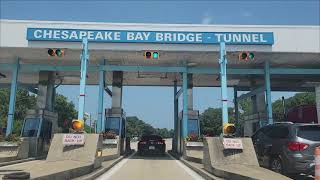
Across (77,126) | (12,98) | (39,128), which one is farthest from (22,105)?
(77,126)

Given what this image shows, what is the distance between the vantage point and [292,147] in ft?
38.7

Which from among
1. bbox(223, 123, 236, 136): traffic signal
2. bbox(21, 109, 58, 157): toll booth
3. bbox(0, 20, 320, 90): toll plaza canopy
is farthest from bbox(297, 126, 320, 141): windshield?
bbox(21, 109, 58, 157): toll booth

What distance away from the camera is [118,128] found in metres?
27.6

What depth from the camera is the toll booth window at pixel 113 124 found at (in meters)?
27.6

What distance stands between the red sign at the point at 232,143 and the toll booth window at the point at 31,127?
54.6 ft

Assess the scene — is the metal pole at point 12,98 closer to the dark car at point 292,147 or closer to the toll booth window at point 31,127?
the toll booth window at point 31,127

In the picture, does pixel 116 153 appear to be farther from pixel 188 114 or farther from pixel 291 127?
pixel 291 127

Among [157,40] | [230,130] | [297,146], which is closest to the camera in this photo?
[297,146]

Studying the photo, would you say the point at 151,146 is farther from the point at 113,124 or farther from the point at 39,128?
the point at 39,128

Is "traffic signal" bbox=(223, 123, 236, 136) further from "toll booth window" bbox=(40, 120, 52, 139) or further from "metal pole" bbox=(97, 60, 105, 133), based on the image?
"toll booth window" bbox=(40, 120, 52, 139)

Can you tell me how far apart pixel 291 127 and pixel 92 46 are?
15482 millimetres

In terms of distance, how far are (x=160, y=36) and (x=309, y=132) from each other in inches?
575

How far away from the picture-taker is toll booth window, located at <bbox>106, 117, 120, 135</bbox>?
27.6 metres

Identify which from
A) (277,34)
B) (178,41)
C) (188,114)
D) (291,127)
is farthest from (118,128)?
(291,127)
